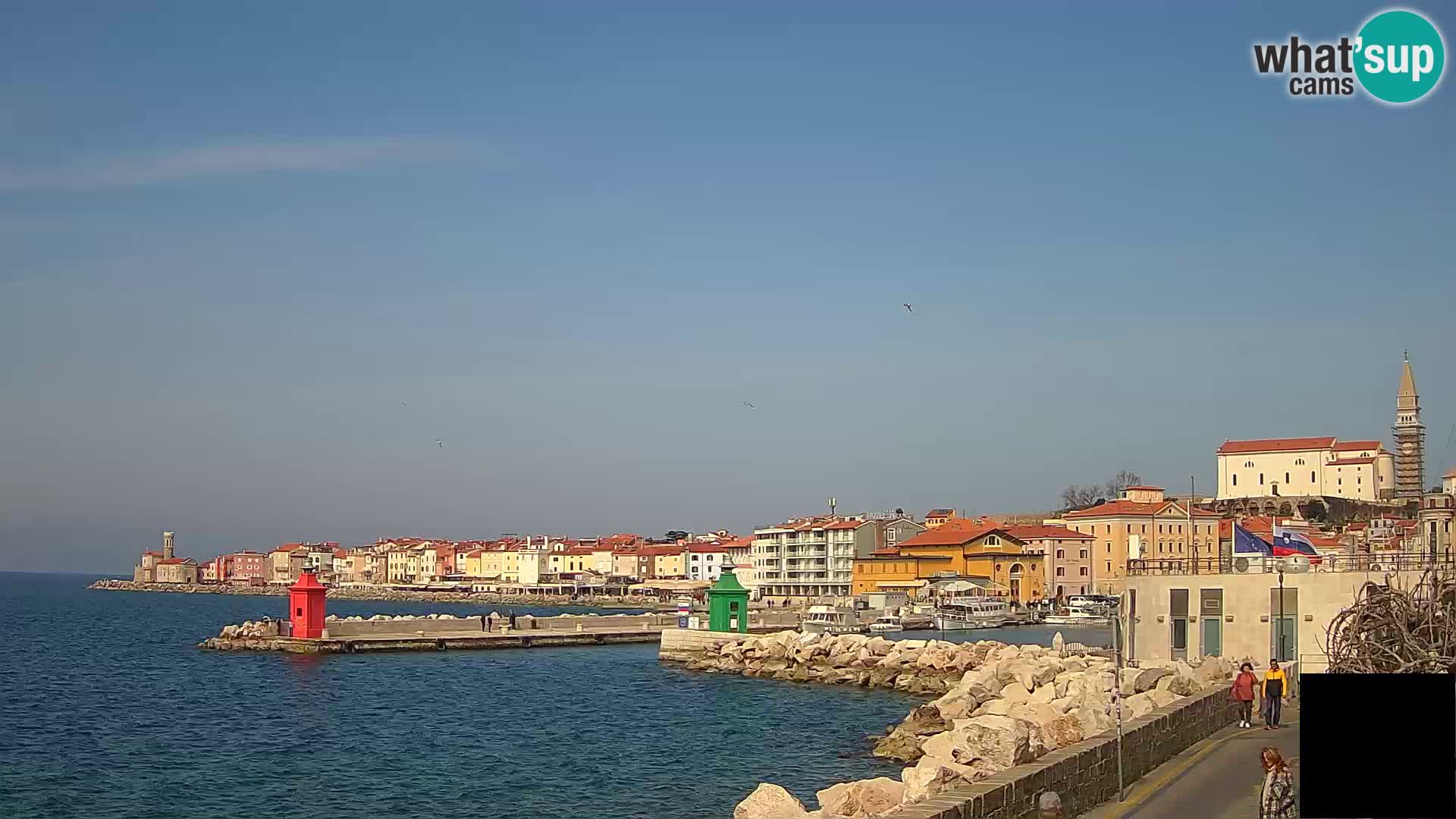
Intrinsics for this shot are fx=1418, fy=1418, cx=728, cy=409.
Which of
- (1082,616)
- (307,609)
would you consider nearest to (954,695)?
(307,609)

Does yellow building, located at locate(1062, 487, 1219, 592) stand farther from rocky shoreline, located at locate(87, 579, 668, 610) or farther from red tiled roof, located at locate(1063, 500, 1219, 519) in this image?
rocky shoreline, located at locate(87, 579, 668, 610)

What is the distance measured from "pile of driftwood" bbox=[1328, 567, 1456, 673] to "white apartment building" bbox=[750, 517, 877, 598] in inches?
4100

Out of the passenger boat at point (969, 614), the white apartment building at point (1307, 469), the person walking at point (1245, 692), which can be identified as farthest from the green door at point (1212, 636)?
the white apartment building at point (1307, 469)

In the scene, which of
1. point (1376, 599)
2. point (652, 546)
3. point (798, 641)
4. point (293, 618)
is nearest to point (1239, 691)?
point (1376, 599)

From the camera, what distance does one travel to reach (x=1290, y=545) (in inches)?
1220

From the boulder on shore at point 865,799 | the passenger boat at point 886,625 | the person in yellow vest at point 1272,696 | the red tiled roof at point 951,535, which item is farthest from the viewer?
the red tiled roof at point 951,535

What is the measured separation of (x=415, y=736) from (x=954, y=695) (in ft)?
45.9

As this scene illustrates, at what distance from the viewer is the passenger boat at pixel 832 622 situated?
75500mm

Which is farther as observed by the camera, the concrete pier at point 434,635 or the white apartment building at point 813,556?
the white apartment building at point 813,556

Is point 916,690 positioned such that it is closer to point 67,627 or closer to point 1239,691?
point 1239,691

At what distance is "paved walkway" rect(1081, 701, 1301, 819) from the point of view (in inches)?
572

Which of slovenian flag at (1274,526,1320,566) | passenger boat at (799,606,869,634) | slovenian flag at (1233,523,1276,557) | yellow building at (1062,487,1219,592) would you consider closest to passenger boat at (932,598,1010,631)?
passenger boat at (799,606,869,634)

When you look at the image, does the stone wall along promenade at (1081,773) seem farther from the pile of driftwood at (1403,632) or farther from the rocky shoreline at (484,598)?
the rocky shoreline at (484,598)

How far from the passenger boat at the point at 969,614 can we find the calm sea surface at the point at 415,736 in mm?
26086
